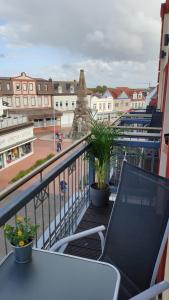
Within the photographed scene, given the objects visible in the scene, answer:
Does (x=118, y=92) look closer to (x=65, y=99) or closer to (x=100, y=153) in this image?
(x=65, y=99)

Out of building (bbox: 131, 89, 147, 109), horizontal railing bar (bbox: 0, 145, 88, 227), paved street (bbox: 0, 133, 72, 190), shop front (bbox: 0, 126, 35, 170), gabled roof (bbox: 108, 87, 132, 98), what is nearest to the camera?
horizontal railing bar (bbox: 0, 145, 88, 227)

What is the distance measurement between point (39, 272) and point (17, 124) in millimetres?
17057

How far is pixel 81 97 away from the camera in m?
23.3

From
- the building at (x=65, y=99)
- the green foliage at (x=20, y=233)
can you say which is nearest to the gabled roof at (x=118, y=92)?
the building at (x=65, y=99)

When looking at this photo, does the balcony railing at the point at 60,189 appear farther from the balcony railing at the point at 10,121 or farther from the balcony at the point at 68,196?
the balcony railing at the point at 10,121

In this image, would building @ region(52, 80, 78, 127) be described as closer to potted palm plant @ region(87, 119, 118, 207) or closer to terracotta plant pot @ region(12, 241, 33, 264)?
potted palm plant @ region(87, 119, 118, 207)

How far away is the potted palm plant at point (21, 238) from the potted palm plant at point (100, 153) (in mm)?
1803

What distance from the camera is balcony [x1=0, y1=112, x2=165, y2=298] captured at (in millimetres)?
1435

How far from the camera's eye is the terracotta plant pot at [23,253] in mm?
1090

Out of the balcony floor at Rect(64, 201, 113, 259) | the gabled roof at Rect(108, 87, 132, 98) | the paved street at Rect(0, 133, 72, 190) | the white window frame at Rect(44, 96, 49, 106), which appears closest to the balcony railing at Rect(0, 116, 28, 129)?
the paved street at Rect(0, 133, 72, 190)

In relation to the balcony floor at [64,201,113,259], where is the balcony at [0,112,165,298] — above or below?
above

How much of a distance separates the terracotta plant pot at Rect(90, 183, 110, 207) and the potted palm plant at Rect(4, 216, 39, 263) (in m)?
1.88

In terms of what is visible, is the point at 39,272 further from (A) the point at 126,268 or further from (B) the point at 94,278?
(A) the point at 126,268

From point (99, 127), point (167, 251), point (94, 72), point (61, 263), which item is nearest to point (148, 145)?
point (99, 127)
